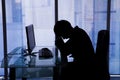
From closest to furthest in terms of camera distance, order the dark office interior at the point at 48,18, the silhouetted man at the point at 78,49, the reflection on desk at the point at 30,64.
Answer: the silhouetted man at the point at 78,49 → the reflection on desk at the point at 30,64 → the dark office interior at the point at 48,18

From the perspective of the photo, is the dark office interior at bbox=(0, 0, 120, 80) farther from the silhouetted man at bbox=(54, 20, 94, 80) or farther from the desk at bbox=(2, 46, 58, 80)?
the silhouetted man at bbox=(54, 20, 94, 80)

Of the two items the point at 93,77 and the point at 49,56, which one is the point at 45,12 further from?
the point at 93,77

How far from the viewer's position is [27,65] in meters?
2.94

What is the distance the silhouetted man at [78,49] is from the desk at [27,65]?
0.44 m

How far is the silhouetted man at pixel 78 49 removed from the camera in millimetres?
2457

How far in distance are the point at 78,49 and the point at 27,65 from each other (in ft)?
2.71

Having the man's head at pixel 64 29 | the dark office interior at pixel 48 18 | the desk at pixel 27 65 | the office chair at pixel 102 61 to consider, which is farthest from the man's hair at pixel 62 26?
the dark office interior at pixel 48 18

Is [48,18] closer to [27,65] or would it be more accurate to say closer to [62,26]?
[27,65]

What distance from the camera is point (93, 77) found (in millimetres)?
2562

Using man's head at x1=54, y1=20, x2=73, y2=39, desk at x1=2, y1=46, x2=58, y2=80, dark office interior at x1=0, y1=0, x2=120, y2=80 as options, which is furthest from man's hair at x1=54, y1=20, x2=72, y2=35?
dark office interior at x1=0, y1=0, x2=120, y2=80

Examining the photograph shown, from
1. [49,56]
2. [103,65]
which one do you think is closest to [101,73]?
[103,65]

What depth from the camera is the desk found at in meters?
2.94

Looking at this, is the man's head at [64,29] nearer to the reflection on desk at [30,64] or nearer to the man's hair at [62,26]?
the man's hair at [62,26]

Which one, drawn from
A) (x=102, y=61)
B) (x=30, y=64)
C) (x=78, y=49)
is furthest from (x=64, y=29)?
(x=30, y=64)
